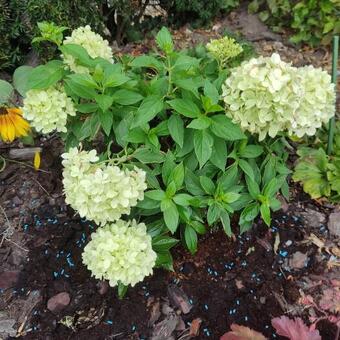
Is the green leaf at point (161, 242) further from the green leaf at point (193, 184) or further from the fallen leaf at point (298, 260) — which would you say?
the fallen leaf at point (298, 260)

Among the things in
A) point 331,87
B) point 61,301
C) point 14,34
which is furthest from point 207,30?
point 61,301

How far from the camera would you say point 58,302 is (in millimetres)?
2207

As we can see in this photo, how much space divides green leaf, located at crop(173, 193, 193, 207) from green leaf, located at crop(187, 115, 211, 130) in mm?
280

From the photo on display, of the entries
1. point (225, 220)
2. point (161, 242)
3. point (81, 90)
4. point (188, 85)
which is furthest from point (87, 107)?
point (225, 220)

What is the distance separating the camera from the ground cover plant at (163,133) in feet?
5.75

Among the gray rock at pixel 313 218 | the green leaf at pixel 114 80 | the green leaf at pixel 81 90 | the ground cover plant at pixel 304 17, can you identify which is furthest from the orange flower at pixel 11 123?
the ground cover plant at pixel 304 17

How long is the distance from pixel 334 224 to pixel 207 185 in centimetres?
82

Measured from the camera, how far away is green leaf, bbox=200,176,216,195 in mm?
2053

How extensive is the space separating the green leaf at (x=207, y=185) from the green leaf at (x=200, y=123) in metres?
0.25

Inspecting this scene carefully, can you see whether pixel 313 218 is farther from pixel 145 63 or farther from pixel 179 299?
pixel 145 63

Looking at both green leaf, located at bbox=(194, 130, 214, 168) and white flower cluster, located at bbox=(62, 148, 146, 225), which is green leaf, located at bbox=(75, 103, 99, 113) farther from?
green leaf, located at bbox=(194, 130, 214, 168)

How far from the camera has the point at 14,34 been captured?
300 cm

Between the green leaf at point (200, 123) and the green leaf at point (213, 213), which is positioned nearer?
the green leaf at point (200, 123)

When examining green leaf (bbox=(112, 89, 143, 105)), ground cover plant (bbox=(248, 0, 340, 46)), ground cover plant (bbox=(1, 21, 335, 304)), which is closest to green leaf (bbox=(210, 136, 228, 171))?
ground cover plant (bbox=(1, 21, 335, 304))
